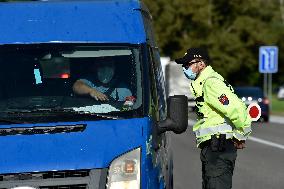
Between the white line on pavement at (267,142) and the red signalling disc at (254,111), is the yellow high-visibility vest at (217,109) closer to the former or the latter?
the red signalling disc at (254,111)

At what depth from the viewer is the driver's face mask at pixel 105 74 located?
25.5 feet

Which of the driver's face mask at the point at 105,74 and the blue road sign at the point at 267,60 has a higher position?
the blue road sign at the point at 267,60

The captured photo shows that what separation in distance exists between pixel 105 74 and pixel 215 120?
103 centimetres

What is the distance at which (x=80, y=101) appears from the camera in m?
7.52

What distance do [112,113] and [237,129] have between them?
4.13ft

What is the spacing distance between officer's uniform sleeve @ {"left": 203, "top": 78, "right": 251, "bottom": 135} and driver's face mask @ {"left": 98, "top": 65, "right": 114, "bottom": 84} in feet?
2.72

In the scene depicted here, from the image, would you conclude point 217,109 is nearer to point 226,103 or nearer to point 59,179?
point 226,103

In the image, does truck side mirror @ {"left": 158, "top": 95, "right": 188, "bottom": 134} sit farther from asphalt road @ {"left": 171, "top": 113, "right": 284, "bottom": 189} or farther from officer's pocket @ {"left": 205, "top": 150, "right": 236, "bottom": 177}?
asphalt road @ {"left": 171, "top": 113, "right": 284, "bottom": 189}

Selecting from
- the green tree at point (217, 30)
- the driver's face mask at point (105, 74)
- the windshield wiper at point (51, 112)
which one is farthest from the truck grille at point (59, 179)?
the green tree at point (217, 30)

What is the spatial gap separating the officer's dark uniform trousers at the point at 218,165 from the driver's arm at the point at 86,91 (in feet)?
3.53

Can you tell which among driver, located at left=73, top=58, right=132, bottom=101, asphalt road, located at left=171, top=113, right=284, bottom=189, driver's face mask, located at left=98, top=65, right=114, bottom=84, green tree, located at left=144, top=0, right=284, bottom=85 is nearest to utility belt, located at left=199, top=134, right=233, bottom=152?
driver, located at left=73, top=58, right=132, bottom=101

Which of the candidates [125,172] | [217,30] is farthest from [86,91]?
[217,30]

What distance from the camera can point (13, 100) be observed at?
7.55m

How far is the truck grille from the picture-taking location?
22.0ft
